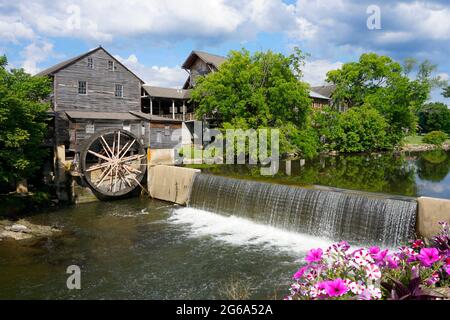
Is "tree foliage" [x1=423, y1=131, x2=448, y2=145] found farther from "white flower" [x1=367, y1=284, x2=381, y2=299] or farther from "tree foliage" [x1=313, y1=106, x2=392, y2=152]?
"white flower" [x1=367, y1=284, x2=381, y2=299]

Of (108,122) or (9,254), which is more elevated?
(108,122)

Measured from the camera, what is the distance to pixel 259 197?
15.8 meters

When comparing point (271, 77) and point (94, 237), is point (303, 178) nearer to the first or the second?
point (271, 77)

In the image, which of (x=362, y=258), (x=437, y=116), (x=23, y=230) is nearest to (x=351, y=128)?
(x=23, y=230)

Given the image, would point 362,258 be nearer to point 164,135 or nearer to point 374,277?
point 374,277

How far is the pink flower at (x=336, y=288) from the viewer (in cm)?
303

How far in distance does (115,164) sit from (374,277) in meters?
20.0

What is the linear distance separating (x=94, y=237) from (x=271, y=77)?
17.1 metres

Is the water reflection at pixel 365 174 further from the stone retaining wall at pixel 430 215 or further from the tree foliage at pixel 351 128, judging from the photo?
the stone retaining wall at pixel 430 215

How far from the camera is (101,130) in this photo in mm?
21969

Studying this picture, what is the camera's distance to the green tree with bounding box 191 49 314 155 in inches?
991
